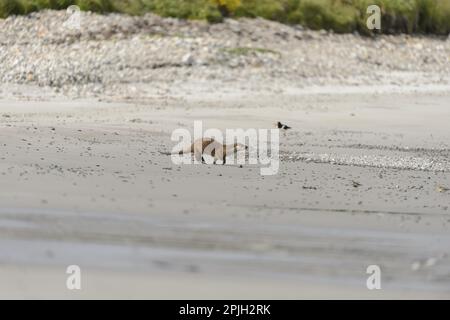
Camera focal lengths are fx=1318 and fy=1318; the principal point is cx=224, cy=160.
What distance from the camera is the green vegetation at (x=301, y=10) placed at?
66.0ft

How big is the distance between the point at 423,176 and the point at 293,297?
5190 mm

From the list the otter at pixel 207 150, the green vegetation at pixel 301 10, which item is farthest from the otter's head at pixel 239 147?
the green vegetation at pixel 301 10

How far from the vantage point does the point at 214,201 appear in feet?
30.2

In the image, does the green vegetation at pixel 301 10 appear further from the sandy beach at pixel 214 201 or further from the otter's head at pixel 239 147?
the otter's head at pixel 239 147

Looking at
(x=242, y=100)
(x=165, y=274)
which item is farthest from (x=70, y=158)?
(x=242, y=100)

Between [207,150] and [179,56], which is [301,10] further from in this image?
[207,150]

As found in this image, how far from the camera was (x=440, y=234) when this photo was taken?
8.30 m

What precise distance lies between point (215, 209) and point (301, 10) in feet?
43.2

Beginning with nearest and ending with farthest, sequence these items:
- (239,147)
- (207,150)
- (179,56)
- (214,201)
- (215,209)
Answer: (215,209)
(214,201)
(207,150)
(239,147)
(179,56)

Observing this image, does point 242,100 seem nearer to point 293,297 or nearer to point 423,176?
point 423,176

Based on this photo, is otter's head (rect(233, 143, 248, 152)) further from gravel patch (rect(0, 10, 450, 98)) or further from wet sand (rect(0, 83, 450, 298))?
gravel patch (rect(0, 10, 450, 98))

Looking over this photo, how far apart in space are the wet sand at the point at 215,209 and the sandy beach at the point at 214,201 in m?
0.02

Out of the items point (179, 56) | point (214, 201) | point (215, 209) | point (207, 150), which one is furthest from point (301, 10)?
point (215, 209)

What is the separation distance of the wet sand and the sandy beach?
0.06ft
